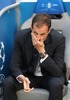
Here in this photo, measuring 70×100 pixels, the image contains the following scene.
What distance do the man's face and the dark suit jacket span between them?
0.12 meters

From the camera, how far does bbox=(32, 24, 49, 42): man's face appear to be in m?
1.95

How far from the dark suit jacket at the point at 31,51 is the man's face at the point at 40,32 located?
Answer: 12 cm

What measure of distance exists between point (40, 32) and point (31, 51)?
24cm

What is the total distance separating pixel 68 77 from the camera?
228cm

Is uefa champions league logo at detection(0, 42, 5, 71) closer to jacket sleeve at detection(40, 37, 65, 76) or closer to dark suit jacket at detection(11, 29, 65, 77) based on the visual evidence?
dark suit jacket at detection(11, 29, 65, 77)

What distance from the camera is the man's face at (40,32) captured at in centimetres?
195

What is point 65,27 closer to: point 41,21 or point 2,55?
point 41,21

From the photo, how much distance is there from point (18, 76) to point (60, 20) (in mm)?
645

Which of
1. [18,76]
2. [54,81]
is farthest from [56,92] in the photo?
[18,76]

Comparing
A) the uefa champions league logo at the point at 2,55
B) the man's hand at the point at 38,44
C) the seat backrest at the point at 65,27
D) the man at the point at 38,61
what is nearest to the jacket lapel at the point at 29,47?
the man at the point at 38,61

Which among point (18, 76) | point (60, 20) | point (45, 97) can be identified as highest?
point (60, 20)

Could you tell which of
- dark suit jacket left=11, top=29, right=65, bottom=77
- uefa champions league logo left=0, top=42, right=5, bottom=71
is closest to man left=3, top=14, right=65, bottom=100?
dark suit jacket left=11, top=29, right=65, bottom=77

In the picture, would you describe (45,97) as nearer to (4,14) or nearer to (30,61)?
(30,61)

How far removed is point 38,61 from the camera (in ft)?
6.98
